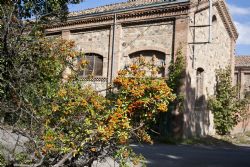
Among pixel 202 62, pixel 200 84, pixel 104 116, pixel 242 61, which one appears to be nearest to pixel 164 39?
pixel 202 62

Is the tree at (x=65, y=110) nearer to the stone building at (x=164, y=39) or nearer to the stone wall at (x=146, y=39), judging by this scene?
the stone building at (x=164, y=39)

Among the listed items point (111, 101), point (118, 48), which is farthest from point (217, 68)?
point (111, 101)

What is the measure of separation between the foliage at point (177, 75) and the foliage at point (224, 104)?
402 cm

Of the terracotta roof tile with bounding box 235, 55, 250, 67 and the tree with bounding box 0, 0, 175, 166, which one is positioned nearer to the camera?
the tree with bounding box 0, 0, 175, 166

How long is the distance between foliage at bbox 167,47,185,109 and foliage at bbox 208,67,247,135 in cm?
402

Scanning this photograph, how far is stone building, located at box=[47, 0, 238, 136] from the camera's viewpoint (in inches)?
645

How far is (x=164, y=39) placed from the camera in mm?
16688

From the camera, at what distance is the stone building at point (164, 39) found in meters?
16.4

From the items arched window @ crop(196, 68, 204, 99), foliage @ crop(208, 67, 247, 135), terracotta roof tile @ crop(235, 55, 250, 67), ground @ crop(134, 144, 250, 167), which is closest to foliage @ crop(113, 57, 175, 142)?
ground @ crop(134, 144, 250, 167)

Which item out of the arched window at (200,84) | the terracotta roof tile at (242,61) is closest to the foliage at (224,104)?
the arched window at (200,84)

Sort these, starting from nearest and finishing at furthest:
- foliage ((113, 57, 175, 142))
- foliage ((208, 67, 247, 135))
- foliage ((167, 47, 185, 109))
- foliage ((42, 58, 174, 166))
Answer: foliage ((42, 58, 174, 166)) → foliage ((113, 57, 175, 142)) → foliage ((167, 47, 185, 109)) → foliage ((208, 67, 247, 135))

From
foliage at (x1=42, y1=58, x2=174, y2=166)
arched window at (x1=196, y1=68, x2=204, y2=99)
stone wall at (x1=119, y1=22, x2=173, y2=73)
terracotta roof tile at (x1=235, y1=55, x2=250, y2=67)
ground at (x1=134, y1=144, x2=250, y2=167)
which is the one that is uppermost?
terracotta roof tile at (x1=235, y1=55, x2=250, y2=67)

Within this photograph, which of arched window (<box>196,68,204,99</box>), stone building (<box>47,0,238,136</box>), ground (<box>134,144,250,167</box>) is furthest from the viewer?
arched window (<box>196,68,204,99</box>)

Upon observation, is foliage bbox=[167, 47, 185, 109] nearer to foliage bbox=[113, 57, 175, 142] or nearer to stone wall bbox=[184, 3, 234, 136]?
stone wall bbox=[184, 3, 234, 136]
